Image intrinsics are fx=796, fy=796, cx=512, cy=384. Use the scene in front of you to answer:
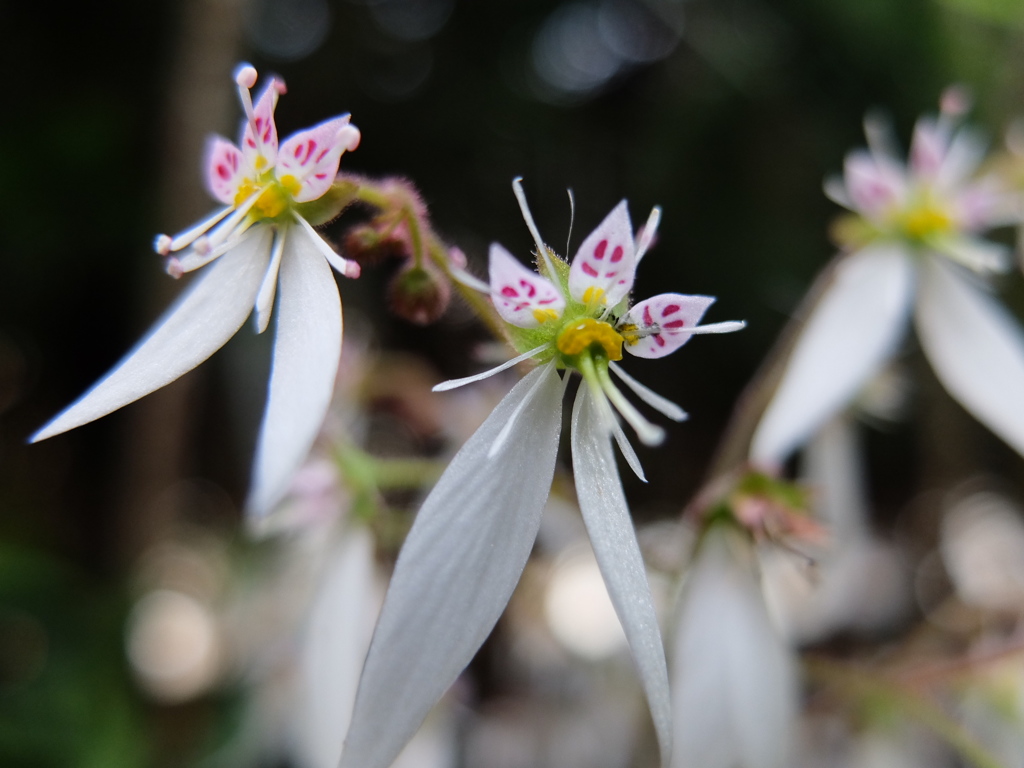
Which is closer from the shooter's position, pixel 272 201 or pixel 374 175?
pixel 272 201

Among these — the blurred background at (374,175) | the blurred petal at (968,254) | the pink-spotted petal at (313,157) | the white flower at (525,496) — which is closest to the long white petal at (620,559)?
the white flower at (525,496)

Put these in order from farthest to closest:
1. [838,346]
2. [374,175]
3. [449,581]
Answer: [374,175], [838,346], [449,581]

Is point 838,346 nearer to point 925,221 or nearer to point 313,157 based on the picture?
point 925,221

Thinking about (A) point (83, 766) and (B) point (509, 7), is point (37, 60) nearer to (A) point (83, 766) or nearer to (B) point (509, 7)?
(B) point (509, 7)

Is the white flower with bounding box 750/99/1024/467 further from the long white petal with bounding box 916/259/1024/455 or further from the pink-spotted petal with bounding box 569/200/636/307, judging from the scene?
the pink-spotted petal with bounding box 569/200/636/307

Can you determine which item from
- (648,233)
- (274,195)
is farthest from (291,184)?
(648,233)

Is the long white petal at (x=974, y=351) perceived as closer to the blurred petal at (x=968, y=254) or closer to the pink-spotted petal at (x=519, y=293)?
the blurred petal at (x=968, y=254)
